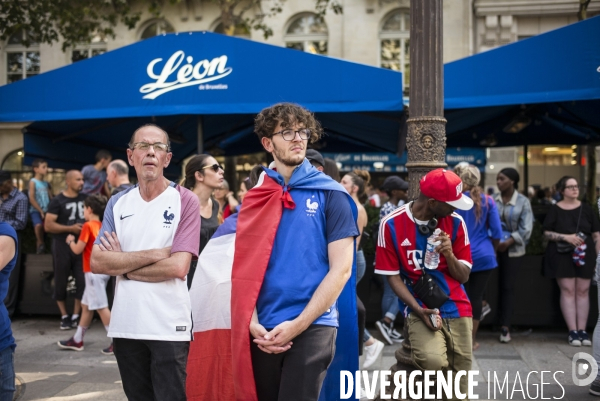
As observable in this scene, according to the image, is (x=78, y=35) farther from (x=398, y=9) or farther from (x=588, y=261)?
(x=588, y=261)

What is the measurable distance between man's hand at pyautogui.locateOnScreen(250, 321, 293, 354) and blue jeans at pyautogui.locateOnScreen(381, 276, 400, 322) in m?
4.88

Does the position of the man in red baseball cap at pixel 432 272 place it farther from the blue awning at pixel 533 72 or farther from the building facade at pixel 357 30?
the building facade at pixel 357 30

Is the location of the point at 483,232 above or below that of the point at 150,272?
Answer: above

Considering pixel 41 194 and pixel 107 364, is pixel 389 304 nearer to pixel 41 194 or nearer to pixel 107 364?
pixel 107 364

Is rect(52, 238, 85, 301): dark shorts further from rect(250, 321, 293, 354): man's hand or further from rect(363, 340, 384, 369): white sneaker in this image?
rect(250, 321, 293, 354): man's hand

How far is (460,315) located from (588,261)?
165 inches

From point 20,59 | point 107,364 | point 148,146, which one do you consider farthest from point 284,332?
point 20,59

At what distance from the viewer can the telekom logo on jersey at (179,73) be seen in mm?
7707

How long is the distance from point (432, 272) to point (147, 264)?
191cm

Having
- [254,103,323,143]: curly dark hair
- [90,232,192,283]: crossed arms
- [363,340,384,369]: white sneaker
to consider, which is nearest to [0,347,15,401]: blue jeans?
[90,232,192,283]: crossed arms

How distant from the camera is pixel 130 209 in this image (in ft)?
11.5

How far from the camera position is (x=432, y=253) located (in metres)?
4.03

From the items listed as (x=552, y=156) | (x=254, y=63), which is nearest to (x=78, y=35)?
(x=254, y=63)

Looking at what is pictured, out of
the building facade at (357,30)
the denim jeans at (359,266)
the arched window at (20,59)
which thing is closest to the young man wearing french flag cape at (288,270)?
the denim jeans at (359,266)
